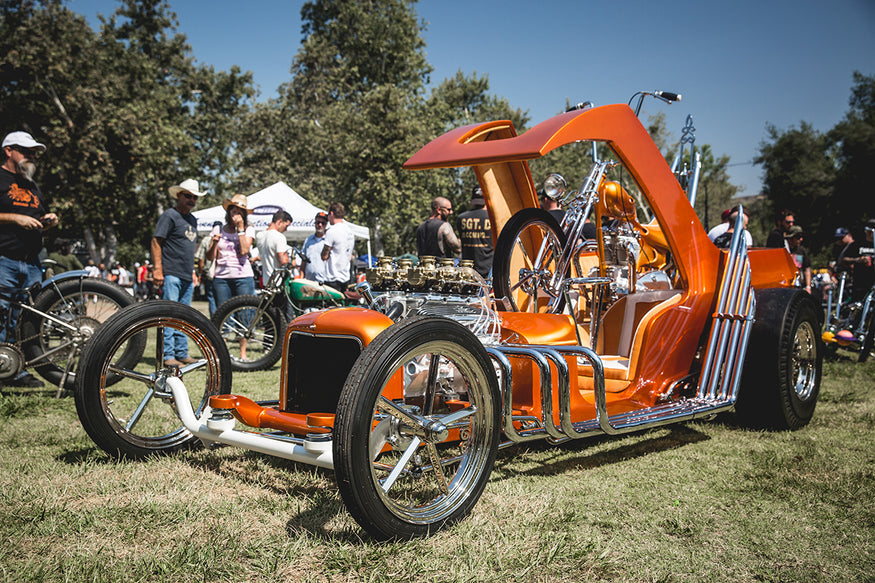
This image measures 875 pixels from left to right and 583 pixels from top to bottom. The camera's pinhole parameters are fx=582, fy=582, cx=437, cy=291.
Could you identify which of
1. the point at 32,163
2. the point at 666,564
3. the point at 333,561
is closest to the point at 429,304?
the point at 333,561

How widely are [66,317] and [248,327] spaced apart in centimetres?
185

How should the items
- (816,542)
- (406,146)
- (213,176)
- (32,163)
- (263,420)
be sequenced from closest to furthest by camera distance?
(816,542), (263,420), (32,163), (406,146), (213,176)

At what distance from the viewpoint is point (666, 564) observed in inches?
84.7

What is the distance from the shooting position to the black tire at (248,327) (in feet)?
20.7

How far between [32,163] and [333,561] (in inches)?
200

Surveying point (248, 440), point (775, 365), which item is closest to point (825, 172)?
point (775, 365)

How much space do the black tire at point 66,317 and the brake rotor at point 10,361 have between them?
0.16m

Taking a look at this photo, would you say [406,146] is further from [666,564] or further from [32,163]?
[666,564]

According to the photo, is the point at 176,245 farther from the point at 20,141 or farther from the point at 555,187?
the point at 555,187

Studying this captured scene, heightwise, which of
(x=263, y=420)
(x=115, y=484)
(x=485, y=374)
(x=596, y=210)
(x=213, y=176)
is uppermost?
(x=213, y=176)

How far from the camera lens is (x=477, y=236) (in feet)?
21.4

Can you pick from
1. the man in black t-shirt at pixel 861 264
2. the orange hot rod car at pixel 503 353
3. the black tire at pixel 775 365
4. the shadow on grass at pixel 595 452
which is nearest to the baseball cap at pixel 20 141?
the orange hot rod car at pixel 503 353

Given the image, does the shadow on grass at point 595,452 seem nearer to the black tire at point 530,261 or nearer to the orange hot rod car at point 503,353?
the orange hot rod car at point 503,353

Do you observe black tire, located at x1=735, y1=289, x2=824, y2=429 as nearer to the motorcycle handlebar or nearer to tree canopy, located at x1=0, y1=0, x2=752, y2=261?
the motorcycle handlebar
